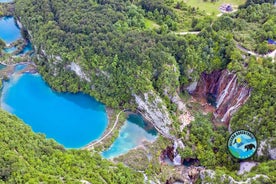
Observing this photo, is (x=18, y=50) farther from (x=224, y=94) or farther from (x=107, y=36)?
(x=224, y=94)

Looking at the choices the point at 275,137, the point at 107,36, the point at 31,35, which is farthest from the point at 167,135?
the point at 31,35

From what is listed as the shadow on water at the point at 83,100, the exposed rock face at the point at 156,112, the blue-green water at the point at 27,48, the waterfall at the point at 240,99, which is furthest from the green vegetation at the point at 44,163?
the blue-green water at the point at 27,48

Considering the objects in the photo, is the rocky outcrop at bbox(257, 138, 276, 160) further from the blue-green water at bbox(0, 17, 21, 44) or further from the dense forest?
the blue-green water at bbox(0, 17, 21, 44)

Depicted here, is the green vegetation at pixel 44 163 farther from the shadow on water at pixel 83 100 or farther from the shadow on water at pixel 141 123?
the shadow on water at pixel 83 100

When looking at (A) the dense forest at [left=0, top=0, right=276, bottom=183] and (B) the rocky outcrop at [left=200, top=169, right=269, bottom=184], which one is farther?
(A) the dense forest at [left=0, top=0, right=276, bottom=183]

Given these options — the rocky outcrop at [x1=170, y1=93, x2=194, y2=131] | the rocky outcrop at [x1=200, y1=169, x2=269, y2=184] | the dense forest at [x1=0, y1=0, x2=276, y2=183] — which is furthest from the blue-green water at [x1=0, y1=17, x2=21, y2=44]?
the rocky outcrop at [x1=200, y1=169, x2=269, y2=184]

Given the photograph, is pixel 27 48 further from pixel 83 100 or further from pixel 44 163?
pixel 44 163
